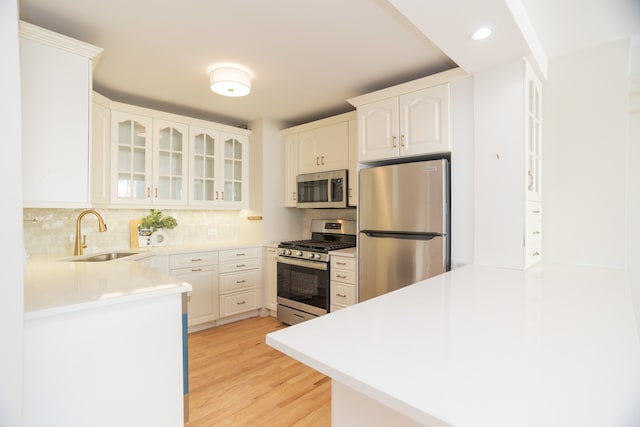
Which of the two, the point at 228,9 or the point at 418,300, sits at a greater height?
the point at 228,9

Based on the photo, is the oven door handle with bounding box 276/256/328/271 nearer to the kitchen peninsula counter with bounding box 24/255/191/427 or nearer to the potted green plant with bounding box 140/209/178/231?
the potted green plant with bounding box 140/209/178/231

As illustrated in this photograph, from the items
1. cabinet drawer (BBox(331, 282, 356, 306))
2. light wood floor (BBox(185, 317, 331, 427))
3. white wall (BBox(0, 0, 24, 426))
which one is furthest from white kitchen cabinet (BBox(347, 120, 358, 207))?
white wall (BBox(0, 0, 24, 426))

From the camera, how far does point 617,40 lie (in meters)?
2.03

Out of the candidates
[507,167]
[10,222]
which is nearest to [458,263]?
[507,167]

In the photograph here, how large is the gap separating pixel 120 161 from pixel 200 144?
83 centimetres

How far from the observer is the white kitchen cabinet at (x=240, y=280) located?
342 cm

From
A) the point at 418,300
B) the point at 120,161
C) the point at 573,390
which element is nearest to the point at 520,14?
the point at 418,300

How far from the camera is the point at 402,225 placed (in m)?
2.44

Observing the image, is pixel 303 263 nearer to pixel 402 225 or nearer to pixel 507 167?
pixel 402 225

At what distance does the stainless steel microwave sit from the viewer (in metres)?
3.28

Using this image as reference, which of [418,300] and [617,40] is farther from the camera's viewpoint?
[617,40]

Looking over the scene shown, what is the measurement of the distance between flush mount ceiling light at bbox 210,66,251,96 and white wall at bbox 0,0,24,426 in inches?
63.7

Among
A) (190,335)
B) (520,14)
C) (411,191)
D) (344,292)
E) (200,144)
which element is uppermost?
(520,14)

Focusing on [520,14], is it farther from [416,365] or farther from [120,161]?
[120,161]
